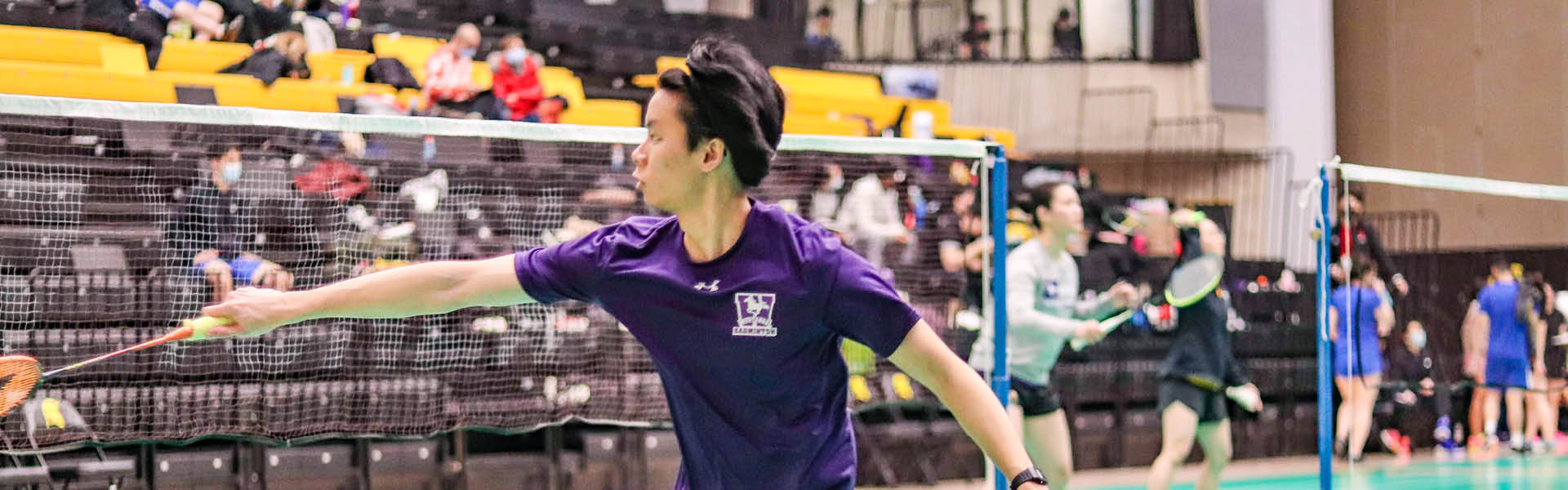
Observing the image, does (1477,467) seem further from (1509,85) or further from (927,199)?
(1509,85)

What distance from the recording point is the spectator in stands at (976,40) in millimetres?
21078

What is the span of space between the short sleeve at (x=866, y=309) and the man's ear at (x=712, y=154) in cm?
29

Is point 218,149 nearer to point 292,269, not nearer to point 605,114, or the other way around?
point 292,269

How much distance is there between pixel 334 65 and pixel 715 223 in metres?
9.04

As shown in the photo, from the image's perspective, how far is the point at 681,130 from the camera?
3.01m

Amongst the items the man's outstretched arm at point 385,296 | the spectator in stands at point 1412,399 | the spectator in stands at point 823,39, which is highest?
the spectator in stands at point 823,39

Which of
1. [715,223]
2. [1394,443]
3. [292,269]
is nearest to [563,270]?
[715,223]

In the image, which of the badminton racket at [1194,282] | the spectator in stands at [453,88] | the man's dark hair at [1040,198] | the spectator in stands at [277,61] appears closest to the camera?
the man's dark hair at [1040,198]

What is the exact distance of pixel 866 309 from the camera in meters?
2.97

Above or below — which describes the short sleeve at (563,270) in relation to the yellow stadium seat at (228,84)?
below

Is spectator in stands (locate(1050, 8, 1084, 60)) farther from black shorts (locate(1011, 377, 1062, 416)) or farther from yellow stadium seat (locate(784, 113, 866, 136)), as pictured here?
black shorts (locate(1011, 377, 1062, 416))

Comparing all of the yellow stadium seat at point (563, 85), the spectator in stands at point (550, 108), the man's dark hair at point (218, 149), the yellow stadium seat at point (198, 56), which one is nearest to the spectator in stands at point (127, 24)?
the yellow stadium seat at point (198, 56)

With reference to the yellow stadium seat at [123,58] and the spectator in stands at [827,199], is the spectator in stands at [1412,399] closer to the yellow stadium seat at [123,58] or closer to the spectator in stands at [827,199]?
the spectator in stands at [827,199]

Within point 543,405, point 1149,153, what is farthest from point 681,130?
point 1149,153
